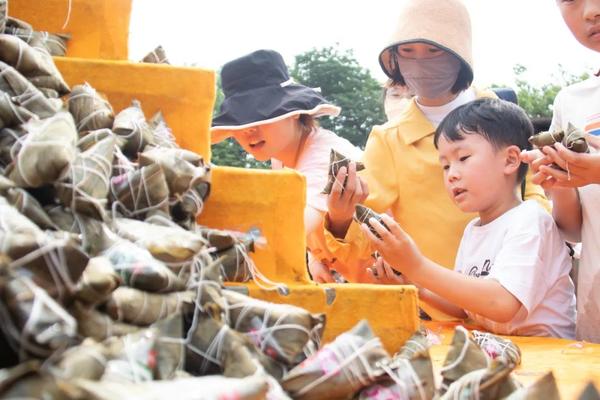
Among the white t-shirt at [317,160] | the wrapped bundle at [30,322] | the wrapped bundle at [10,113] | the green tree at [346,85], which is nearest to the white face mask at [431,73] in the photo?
the white t-shirt at [317,160]

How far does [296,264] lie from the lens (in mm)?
1759

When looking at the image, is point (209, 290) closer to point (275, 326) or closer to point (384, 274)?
point (275, 326)

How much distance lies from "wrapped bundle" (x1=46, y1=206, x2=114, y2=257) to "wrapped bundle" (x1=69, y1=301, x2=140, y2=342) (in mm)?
171

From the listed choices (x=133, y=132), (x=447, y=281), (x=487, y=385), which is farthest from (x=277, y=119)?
(x=487, y=385)

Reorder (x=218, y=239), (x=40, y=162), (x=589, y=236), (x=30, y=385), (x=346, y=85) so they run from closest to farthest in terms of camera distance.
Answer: (x=30, y=385), (x=40, y=162), (x=218, y=239), (x=589, y=236), (x=346, y=85)

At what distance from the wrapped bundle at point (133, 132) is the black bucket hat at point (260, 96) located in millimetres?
1087

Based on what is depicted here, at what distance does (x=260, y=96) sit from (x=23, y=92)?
4.58ft

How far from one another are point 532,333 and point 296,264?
796 mm

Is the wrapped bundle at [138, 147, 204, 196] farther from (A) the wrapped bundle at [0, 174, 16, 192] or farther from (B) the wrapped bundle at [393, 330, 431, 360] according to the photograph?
(B) the wrapped bundle at [393, 330, 431, 360]

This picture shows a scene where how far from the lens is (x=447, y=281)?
2037 mm

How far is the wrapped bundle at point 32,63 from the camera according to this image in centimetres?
154

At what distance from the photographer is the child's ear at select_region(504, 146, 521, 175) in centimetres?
227

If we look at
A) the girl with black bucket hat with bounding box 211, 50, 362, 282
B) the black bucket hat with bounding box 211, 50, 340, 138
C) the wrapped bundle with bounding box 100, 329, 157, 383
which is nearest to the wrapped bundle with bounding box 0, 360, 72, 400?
the wrapped bundle with bounding box 100, 329, 157, 383

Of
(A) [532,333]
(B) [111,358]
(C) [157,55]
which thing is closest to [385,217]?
(A) [532,333]
